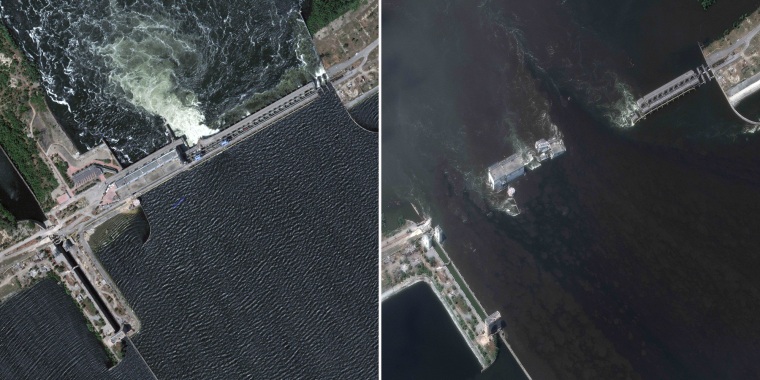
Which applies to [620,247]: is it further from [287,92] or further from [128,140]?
[128,140]

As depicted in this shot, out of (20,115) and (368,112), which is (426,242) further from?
(20,115)

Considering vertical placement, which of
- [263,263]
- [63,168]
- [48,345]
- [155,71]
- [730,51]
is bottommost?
[730,51]

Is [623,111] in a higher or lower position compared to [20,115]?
lower

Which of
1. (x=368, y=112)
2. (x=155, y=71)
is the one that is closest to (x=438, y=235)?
(x=368, y=112)

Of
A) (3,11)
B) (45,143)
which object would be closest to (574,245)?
(45,143)

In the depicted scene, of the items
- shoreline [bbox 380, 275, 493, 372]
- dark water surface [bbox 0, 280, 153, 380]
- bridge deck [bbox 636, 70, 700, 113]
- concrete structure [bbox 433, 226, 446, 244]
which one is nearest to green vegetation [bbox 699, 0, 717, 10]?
bridge deck [bbox 636, 70, 700, 113]

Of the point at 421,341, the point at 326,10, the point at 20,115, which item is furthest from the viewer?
the point at 326,10

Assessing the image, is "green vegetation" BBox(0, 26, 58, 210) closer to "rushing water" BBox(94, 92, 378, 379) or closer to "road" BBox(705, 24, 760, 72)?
"rushing water" BBox(94, 92, 378, 379)

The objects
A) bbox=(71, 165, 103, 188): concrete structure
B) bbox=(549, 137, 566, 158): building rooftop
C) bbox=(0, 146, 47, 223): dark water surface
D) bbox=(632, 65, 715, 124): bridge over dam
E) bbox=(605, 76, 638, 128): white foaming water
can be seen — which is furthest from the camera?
bbox=(0, 146, 47, 223): dark water surface
